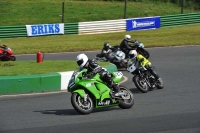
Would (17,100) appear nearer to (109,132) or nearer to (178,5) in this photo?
(109,132)

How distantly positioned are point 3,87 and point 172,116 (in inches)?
187

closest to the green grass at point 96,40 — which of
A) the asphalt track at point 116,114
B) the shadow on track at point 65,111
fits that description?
→ the asphalt track at point 116,114

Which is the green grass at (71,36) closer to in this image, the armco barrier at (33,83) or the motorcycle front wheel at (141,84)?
the armco barrier at (33,83)

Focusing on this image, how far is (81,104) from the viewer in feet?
34.5

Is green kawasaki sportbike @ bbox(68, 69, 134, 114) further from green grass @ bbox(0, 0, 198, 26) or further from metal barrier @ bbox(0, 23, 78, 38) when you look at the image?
green grass @ bbox(0, 0, 198, 26)

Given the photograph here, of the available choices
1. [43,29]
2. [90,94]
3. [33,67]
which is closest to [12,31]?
→ [43,29]

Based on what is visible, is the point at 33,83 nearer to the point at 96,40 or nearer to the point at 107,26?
the point at 96,40

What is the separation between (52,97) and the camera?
12688 millimetres

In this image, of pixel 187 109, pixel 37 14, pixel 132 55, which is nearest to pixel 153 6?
pixel 37 14

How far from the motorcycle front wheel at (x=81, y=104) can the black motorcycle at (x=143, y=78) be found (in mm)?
A: 3020

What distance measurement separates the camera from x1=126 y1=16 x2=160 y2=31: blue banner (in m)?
32.1

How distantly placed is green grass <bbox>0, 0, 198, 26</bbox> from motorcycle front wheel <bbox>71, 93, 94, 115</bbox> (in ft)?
82.5

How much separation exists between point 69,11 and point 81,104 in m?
27.7

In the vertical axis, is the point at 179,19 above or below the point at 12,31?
above
